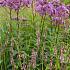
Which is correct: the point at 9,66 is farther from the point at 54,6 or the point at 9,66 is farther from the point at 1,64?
the point at 54,6

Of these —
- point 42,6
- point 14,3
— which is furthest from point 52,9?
point 14,3

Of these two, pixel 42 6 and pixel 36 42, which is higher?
pixel 42 6

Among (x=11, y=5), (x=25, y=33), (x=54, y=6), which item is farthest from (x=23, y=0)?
(x=25, y=33)

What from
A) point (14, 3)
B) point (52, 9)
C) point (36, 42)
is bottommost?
point (36, 42)

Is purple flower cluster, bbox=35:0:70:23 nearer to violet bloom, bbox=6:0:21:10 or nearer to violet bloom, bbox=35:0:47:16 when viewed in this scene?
violet bloom, bbox=35:0:47:16

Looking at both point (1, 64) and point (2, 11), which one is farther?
point (2, 11)

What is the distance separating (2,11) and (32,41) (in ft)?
7.10

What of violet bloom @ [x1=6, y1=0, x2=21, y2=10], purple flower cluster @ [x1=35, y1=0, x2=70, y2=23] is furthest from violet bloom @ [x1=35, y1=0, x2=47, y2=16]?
violet bloom @ [x1=6, y1=0, x2=21, y2=10]

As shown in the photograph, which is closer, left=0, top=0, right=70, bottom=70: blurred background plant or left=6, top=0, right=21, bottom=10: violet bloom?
left=0, top=0, right=70, bottom=70: blurred background plant

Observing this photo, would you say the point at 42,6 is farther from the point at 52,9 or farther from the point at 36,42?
the point at 36,42

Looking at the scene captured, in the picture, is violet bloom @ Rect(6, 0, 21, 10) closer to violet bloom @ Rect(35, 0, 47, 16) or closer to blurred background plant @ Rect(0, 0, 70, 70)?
blurred background plant @ Rect(0, 0, 70, 70)

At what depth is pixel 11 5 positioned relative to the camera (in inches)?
159

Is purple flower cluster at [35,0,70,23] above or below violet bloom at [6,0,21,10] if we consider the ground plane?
below

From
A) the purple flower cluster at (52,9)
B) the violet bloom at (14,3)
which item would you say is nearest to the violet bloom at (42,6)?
the purple flower cluster at (52,9)
